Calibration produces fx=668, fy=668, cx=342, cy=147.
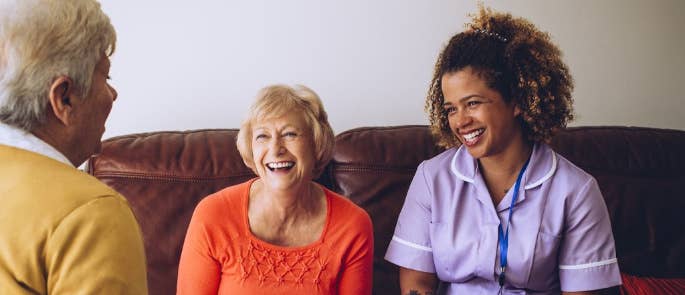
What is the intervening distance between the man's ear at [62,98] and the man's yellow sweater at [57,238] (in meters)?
0.16

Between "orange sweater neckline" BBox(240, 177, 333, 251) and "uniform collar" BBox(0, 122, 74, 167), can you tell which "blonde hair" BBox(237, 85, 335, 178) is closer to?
"orange sweater neckline" BBox(240, 177, 333, 251)

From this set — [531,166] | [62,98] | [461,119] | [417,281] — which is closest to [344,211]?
[417,281]

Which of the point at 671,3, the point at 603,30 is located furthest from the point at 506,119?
the point at 671,3

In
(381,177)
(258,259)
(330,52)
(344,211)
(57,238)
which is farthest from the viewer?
(330,52)

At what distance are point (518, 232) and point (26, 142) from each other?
1.28 metres

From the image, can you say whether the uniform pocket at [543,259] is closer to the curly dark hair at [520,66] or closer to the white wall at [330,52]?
the curly dark hair at [520,66]

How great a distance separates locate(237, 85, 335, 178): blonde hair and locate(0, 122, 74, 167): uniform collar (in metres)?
0.86

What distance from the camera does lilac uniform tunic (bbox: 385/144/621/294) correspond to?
1.80 m

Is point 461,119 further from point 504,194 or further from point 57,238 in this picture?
point 57,238

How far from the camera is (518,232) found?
1821 millimetres

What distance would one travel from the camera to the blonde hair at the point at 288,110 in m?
1.83

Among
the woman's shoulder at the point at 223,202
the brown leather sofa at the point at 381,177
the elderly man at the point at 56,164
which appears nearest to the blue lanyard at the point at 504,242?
the brown leather sofa at the point at 381,177

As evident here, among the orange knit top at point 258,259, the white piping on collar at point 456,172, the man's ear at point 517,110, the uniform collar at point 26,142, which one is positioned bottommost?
the orange knit top at point 258,259

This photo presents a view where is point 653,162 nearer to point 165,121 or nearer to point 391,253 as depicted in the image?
point 391,253
